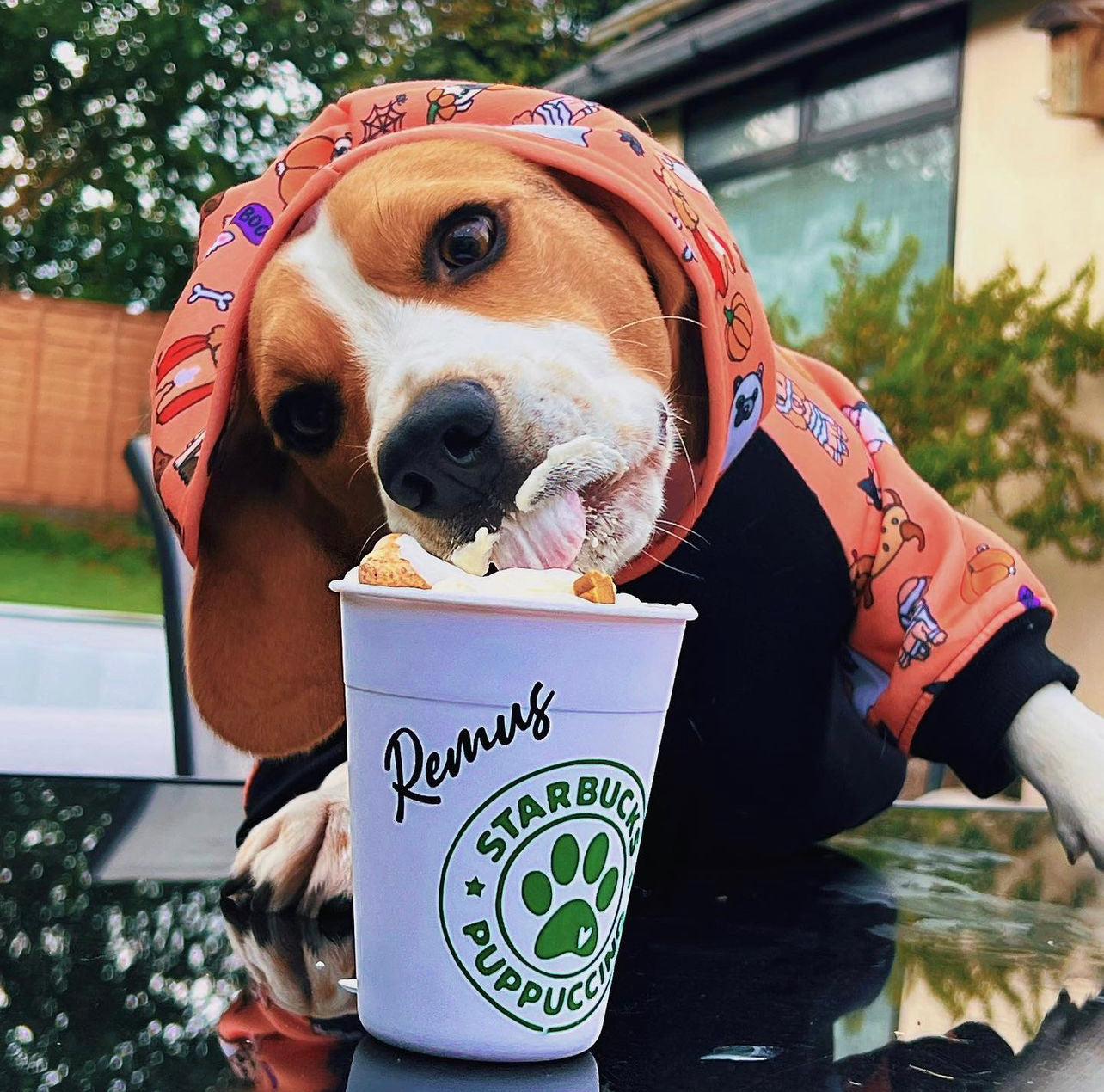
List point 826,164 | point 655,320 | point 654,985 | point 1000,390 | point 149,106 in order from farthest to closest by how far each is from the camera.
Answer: point 149,106, point 826,164, point 1000,390, point 655,320, point 654,985

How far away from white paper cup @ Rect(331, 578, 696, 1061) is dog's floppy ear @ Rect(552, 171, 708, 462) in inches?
21.5

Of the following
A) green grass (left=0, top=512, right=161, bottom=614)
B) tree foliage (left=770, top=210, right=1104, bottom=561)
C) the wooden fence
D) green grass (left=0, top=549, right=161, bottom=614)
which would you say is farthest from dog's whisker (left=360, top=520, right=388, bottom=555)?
the wooden fence

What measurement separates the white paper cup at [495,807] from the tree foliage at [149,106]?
8654 millimetres

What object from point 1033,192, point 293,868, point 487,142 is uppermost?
point 1033,192

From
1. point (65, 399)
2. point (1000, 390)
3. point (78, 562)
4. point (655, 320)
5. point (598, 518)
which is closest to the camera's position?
point (598, 518)

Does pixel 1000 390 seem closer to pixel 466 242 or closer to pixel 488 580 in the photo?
pixel 466 242

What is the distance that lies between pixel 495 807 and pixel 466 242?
59 centimetres

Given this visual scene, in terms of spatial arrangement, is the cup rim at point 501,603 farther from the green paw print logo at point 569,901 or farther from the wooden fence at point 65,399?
the wooden fence at point 65,399

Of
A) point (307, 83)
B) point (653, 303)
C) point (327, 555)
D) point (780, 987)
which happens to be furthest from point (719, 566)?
point (307, 83)

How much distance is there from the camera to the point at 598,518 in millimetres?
1031

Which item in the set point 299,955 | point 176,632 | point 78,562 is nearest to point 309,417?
point 299,955

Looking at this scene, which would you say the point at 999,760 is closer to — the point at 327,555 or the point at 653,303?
the point at 653,303

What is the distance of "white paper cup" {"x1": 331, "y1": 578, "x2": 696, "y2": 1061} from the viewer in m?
0.64

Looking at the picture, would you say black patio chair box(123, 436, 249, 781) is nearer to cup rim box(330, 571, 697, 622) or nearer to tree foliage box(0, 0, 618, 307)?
cup rim box(330, 571, 697, 622)
